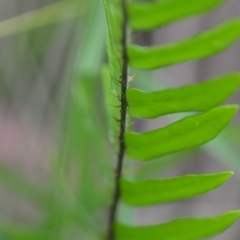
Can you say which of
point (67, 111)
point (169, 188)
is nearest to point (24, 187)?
point (67, 111)

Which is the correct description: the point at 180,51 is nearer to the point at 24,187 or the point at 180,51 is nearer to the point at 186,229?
the point at 186,229

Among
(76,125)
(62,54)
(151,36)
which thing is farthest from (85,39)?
(151,36)

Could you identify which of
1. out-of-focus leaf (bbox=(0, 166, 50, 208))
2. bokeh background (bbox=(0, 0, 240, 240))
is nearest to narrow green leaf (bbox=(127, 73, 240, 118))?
bokeh background (bbox=(0, 0, 240, 240))

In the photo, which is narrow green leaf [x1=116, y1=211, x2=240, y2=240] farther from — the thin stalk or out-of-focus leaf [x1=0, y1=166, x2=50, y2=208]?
out-of-focus leaf [x1=0, y1=166, x2=50, y2=208]

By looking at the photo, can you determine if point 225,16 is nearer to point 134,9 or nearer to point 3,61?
point 3,61

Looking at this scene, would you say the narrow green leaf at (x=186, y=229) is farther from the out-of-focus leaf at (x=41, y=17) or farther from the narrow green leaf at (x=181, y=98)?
the out-of-focus leaf at (x=41, y=17)

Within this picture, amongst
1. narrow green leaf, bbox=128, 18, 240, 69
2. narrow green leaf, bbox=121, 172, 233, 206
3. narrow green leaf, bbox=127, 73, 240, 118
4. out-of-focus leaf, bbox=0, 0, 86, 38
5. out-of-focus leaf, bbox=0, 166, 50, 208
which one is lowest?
out-of-focus leaf, bbox=0, 166, 50, 208
